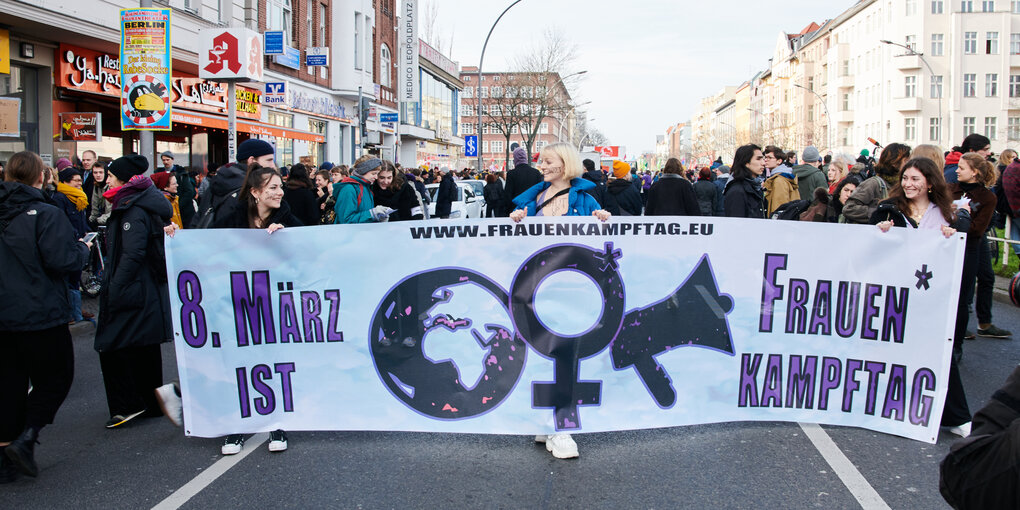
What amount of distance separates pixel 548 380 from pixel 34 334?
294 centimetres

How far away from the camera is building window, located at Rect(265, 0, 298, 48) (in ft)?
83.7

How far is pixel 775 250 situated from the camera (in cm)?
496

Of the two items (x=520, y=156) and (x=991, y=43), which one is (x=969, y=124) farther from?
(x=520, y=156)

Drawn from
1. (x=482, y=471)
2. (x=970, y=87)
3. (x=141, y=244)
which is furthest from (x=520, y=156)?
(x=970, y=87)

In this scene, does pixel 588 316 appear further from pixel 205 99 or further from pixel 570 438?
pixel 205 99

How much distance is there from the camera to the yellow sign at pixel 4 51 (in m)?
14.4

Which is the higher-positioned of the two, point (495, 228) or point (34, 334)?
point (495, 228)

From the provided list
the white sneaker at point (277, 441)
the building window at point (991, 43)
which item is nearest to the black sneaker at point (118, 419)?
the white sneaker at point (277, 441)

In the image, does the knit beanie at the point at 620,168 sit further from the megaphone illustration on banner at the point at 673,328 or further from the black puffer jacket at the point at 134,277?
the black puffer jacket at the point at 134,277

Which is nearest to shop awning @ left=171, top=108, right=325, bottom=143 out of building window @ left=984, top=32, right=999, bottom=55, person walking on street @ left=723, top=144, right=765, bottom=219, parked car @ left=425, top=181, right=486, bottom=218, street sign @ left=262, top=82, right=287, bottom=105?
street sign @ left=262, top=82, right=287, bottom=105

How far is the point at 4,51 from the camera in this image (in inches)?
Answer: 568

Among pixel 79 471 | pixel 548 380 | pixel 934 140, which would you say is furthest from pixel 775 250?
pixel 934 140

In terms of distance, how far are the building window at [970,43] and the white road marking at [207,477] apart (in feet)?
249

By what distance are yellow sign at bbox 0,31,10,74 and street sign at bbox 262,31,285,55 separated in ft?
32.7
